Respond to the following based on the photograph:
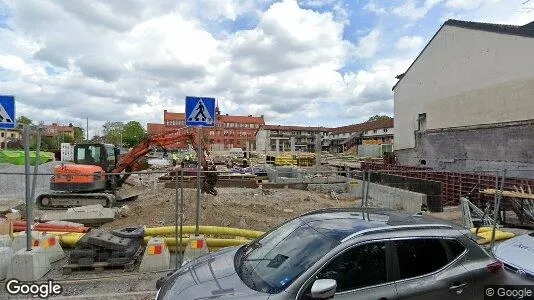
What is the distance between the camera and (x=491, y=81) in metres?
25.4

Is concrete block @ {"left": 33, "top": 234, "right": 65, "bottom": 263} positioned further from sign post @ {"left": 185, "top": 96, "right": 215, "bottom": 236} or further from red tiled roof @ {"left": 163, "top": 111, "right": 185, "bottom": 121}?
red tiled roof @ {"left": 163, "top": 111, "right": 185, "bottom": 121}

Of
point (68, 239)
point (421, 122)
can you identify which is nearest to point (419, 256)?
point (68, 239)

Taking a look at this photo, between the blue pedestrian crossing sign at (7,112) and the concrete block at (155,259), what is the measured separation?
311 cm

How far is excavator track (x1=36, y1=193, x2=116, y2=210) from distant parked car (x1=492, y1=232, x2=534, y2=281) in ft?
44.0

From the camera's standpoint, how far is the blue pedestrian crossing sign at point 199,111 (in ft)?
21.8

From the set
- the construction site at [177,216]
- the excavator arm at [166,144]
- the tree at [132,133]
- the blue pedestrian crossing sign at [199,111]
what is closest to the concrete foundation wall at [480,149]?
the construction site at [177,216]

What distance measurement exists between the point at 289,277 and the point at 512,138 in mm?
24410

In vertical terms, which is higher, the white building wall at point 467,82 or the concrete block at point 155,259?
the white building wall at point 467,82

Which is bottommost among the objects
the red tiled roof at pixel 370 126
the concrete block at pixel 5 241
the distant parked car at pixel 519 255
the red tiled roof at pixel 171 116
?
the concrete block at pixel 5 241

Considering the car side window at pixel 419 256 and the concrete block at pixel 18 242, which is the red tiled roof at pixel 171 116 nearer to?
the concrete block at pixel 18 242

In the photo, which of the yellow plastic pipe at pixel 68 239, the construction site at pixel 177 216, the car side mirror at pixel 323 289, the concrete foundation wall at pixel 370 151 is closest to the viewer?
the car side mirror at pixel 323 289

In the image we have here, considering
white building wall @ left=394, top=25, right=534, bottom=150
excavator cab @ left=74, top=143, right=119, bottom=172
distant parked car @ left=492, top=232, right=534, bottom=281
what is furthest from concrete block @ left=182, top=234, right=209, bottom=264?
white building wall @ left=394, top=25, right=534, bottom=150

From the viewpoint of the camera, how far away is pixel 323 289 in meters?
3.00

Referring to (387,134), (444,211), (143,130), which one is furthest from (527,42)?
(143,130)
